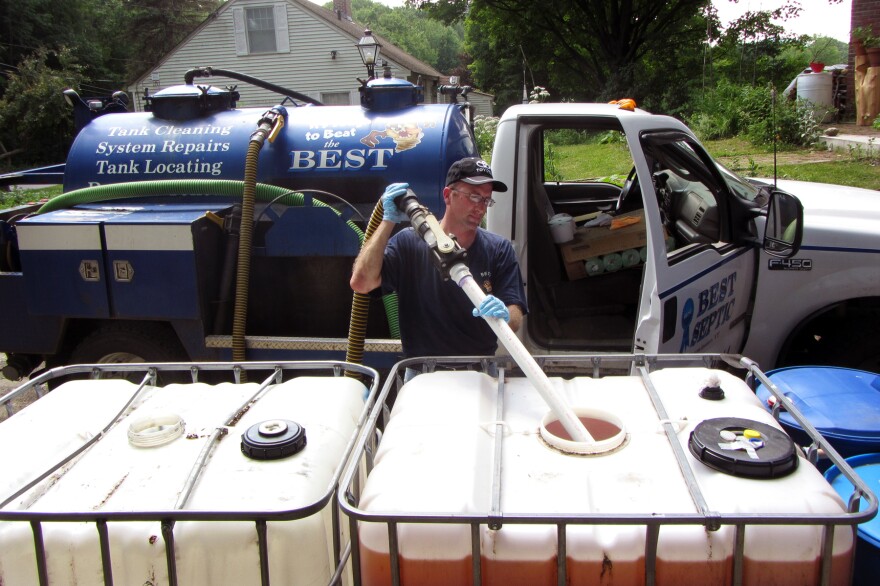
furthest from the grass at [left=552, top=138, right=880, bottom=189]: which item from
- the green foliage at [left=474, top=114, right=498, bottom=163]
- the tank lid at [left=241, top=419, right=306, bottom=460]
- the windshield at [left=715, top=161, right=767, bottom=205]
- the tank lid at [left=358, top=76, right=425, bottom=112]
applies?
the tank lid at [left=241, top=419, right=306, bottom=460]

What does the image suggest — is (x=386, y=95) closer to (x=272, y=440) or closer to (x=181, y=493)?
(x=272, y=440)

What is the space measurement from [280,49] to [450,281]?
27.4m

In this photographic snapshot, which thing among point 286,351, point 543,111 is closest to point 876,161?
point 543,111

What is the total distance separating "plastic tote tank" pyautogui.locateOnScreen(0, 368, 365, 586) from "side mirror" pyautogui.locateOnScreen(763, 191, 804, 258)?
256 cm

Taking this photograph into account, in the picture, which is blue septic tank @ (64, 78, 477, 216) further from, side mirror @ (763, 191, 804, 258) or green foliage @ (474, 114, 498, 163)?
green foliage @ (474, 114, 498, 163)

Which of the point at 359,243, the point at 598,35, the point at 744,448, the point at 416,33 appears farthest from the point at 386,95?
the point at 416,33

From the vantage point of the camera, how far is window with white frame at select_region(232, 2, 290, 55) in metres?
27.9

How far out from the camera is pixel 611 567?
170 cm

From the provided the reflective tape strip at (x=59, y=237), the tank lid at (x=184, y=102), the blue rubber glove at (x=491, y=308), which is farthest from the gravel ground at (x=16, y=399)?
the blue rubber glove at (x=491, y=308)

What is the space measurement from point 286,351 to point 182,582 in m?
2.78

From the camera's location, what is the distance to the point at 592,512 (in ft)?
5.63

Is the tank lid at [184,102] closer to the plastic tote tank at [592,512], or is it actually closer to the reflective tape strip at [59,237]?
the reflective tape strip at [59,237]

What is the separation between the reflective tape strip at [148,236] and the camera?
14.1 feet

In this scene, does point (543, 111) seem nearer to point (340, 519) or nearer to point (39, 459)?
point (340, 519)
